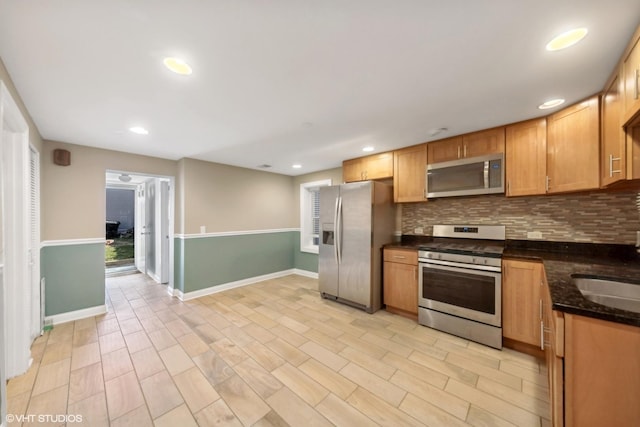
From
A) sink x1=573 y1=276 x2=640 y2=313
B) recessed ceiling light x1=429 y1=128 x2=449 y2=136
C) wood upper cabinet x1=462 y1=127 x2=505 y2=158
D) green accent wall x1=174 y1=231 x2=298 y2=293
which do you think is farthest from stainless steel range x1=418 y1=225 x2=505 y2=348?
green accent wall x1=174 y1=231 x2=298 y2=293

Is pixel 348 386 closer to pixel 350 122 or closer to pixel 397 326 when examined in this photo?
pixel 397 326

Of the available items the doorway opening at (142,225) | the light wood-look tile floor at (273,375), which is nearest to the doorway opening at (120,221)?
the doorway opening at (142,225)

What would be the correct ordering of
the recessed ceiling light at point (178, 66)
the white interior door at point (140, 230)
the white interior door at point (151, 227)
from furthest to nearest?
the white interior door at point (140, 230), the white interior door at point (151, 227), the recessed ceiling light at point (178, 66)

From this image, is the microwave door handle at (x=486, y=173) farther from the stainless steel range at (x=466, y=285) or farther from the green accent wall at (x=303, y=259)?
the green accent wall at (x=303, y=259)

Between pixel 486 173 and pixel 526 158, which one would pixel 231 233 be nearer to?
pixel 486 173

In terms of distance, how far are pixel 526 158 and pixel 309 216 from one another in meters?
3.76

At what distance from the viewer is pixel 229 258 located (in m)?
4.24

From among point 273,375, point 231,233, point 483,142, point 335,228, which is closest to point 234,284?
point 231,233

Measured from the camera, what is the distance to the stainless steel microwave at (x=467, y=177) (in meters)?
2.51

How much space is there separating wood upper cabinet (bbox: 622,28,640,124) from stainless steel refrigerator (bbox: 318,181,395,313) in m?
A: 2.11

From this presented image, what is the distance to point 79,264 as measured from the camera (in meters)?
3.07

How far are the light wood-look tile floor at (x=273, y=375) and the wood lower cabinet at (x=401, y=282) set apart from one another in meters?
0.16

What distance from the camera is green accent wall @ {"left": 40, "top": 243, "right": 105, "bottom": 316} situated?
112 inches

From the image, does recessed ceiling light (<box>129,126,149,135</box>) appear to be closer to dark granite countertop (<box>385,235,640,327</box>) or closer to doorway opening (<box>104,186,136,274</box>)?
dark granite countertop (<box>385,235,640,327</box>)
